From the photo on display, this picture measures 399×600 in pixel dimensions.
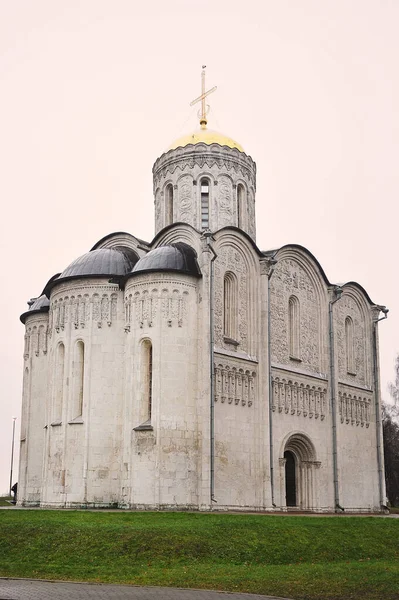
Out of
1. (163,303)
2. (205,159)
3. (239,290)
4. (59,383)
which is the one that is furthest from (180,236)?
(59,383)

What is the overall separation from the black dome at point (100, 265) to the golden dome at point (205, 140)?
6725 millimetres

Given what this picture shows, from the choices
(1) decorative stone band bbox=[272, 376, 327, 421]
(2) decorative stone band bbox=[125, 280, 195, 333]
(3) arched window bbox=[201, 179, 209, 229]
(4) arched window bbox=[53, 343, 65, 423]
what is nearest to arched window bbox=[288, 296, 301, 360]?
(1) decorative stone band bbox=[272, 376, 327, 421]

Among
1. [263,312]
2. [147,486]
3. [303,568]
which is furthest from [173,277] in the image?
[303,568]

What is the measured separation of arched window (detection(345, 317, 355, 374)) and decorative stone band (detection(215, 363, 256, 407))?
7.32 meters

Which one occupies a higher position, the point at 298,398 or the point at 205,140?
the point at 205,140

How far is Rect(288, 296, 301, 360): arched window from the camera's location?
29.0 m

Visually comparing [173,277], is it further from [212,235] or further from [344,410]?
[344,410]

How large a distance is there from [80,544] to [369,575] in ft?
19.4

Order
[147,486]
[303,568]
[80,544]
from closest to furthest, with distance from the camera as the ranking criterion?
[303,568], [80,544], [147,486]

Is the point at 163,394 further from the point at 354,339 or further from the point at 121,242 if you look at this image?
the point at 354,339

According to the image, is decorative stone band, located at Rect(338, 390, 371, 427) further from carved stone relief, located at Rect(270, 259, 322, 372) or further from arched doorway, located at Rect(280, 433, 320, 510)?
arched doorway, located at Rect(280, 433, 320, 510)

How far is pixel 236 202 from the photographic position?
30.7 metres

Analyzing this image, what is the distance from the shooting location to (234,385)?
2522 cm

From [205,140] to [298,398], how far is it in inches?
444
